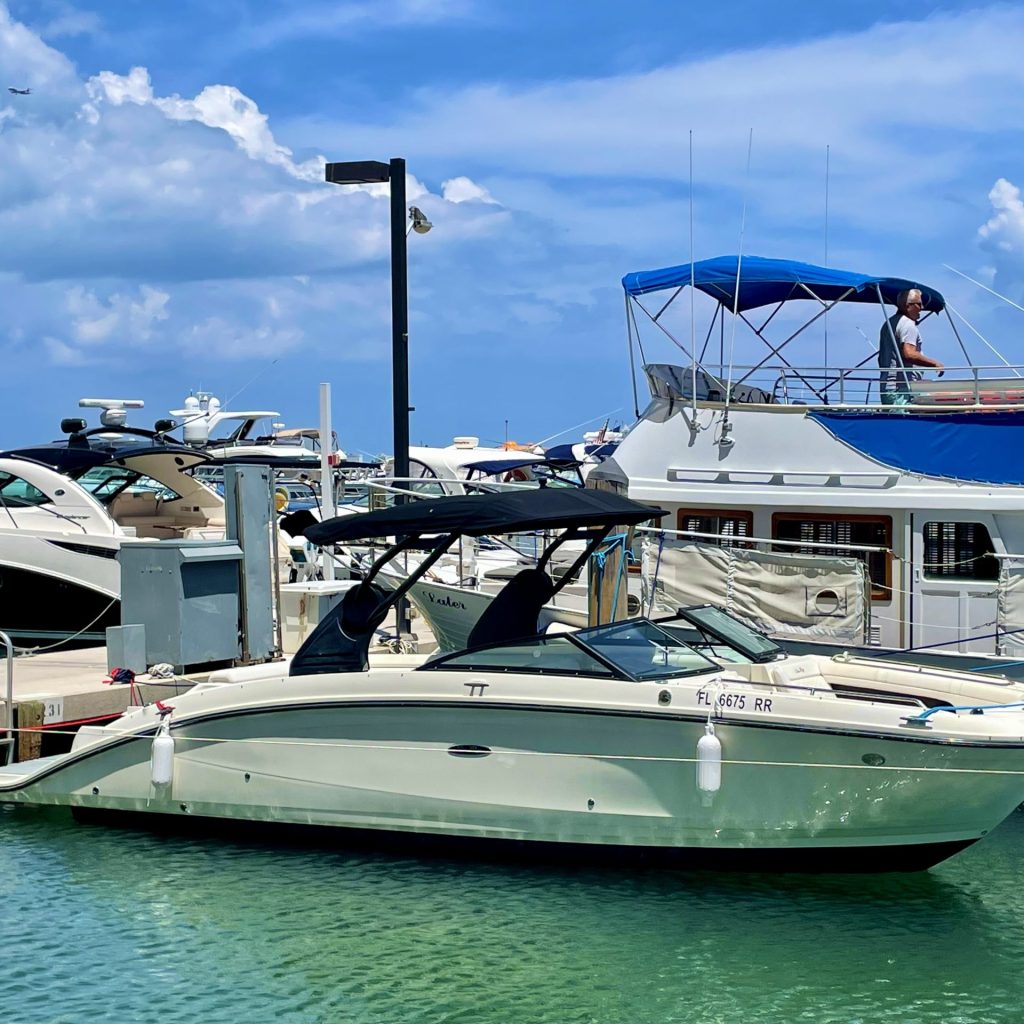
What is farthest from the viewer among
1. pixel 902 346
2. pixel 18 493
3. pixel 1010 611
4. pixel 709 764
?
pixel 18 493

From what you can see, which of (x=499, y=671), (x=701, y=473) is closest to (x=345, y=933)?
(x=499, y=671)

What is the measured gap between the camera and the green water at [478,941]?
722cm

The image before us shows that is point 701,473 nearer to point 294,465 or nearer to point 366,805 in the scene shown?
point 366,805

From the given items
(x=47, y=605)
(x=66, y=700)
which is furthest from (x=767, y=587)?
(x=47, y=605)

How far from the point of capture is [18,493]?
63.0 ft

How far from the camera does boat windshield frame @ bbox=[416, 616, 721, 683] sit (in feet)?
28.9

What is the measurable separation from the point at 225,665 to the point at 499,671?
4.91 metres

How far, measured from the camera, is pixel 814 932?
8.16 meters

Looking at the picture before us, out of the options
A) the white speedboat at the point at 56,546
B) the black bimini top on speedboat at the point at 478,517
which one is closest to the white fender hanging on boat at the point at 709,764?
the black bimini top on speedboat at the point at 478,517

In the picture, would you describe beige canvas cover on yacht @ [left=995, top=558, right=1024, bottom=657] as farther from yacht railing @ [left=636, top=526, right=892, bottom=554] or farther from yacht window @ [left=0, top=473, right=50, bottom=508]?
yacht window @ [left=0, top=473, right=50, bottom=508]

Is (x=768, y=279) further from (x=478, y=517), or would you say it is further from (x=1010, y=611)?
(x=478, y=517)

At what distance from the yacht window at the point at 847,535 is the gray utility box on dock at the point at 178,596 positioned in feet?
17.5

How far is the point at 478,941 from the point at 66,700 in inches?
208

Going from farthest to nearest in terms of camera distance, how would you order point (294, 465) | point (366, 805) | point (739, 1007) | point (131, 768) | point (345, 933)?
point (294, 465), point (131, 768), point (366, 805), point (345, 933), point (739, 1007)
